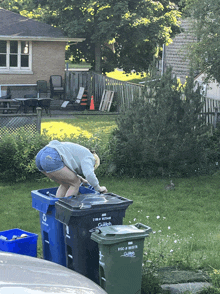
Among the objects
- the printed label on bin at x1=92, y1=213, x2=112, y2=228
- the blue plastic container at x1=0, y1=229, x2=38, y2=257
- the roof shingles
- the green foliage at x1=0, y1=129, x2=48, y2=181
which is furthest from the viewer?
the roof shingles

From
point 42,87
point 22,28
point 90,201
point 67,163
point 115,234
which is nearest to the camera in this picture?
point 115,234

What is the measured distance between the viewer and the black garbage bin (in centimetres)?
494

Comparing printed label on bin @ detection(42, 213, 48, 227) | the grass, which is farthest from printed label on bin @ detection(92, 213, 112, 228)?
the grass

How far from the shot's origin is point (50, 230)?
5.42 m

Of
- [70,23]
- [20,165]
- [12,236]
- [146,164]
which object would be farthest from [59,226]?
[70,23]

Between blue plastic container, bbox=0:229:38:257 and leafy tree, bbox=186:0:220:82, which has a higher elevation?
leafy tree, bbox=186:0:220:82

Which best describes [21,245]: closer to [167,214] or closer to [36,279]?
[36,279]

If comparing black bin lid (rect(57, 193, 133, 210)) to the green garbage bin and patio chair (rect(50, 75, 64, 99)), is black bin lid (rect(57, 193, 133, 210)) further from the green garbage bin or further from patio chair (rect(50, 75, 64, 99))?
patio chair (rect(50, 75, 64, 99))

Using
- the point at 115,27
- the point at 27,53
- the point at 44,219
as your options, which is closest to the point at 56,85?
the point at 27,53

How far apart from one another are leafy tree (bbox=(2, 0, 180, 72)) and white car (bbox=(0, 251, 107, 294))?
70.3 feet

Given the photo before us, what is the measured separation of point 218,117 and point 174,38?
62.3ft

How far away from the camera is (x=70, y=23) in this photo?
24.6 metres

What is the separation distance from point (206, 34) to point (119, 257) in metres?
8.85

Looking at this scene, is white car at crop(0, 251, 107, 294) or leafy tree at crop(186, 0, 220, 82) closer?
white car at crop(0, 251, 107, 294)
